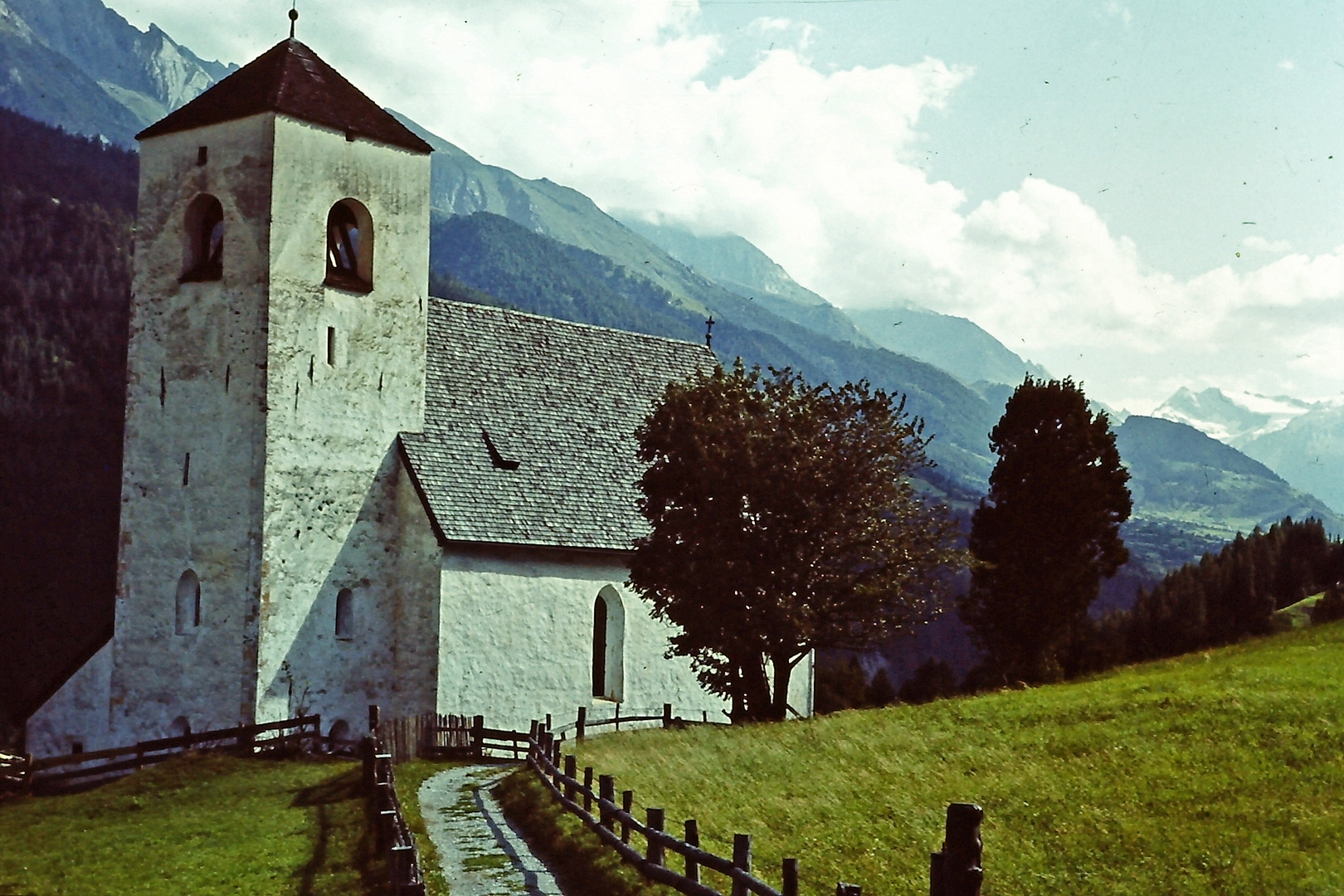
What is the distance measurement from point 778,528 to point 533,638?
841 centimetres

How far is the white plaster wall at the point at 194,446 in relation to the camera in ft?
121

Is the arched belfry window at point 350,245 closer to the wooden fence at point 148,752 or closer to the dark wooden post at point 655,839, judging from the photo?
the wooden fence at point 148,752

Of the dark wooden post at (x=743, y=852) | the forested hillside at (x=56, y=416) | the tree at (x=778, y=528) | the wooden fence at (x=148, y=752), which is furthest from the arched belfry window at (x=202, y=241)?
the forested hillside at (x=56, y=416)

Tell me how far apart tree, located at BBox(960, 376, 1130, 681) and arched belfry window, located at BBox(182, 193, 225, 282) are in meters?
26.7

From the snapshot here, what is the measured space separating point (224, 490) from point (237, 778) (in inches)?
330

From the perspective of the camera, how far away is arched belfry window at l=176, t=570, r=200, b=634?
37.3 m

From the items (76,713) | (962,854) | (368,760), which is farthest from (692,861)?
(76,713)

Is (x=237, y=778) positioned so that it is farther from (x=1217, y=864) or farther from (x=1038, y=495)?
(x=1038, y=495)

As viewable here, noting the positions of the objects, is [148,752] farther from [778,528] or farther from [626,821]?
[626,821]

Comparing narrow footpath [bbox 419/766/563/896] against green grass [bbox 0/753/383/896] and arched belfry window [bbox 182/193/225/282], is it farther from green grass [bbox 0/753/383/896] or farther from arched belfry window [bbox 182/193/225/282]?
arched belfry window [bbox 182/193/225/282]

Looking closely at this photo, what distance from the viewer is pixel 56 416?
495 ft

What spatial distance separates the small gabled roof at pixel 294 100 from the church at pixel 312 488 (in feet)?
0.26

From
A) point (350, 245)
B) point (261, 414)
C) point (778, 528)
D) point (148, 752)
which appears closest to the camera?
point (148, 752)

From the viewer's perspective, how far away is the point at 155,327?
38.7m
